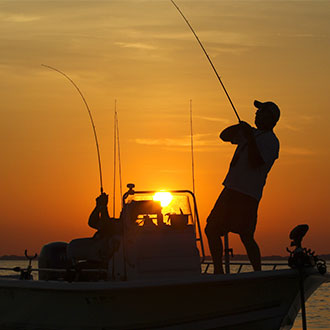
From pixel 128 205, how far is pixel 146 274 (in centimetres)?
88

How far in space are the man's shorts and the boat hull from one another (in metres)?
0.64

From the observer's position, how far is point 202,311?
28.3 feet

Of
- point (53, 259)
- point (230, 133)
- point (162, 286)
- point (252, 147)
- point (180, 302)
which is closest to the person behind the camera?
point (162, 286)

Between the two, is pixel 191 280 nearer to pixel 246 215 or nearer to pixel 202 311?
pixel 202 311

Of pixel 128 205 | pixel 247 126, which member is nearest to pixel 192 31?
pixel 247 126

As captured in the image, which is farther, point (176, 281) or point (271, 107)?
point (271, 107)

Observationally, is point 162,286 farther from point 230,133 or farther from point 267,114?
point 267,114

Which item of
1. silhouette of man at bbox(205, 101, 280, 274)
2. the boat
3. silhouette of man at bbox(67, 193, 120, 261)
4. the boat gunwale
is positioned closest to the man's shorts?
silhouette of man at bbox(205, 101, 280, 274)

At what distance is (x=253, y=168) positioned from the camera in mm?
8906

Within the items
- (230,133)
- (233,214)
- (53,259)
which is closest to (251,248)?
(233,214)

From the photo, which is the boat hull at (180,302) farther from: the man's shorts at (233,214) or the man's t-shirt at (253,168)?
the man's t-shirt at (253,168)

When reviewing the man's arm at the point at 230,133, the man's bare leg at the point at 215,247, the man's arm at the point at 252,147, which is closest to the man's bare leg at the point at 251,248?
the man's bare leg at the point at 215,247

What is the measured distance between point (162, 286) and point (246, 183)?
1595mm

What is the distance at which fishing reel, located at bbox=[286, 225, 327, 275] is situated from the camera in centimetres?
873
